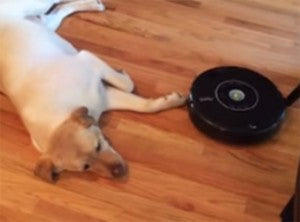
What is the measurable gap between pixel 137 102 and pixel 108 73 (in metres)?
0.13

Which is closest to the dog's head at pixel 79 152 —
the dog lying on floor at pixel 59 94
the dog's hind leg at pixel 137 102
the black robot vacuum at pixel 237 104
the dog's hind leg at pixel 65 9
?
the dog lying on floor at pixel 59 94

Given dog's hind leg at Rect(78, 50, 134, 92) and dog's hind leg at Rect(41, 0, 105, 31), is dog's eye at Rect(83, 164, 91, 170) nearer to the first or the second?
dog's hind leg at Rect(78, 50, 134, 92)

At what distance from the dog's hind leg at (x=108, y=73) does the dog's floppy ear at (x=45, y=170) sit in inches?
14.3

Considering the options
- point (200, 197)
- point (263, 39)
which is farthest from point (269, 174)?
point (263, 39)

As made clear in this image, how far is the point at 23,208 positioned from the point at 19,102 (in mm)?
328

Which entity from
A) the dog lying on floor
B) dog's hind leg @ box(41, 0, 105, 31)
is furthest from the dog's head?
dog's hind leg @ box(41, 0, 105, 31)

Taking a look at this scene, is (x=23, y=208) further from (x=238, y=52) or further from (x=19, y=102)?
(x=238, y=52)

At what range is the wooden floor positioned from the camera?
1575mm

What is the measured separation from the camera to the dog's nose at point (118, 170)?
5.21ft

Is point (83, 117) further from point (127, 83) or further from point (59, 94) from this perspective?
point (127, 83)

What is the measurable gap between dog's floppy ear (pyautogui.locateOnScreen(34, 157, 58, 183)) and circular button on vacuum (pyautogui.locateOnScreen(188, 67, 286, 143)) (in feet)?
1.59

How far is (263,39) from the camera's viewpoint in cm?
213

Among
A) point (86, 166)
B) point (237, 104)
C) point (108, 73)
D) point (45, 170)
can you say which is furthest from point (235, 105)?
point (45, 170)

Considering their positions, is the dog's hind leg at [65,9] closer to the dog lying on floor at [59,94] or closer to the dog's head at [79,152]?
the dog lying on floor at [59,94]
